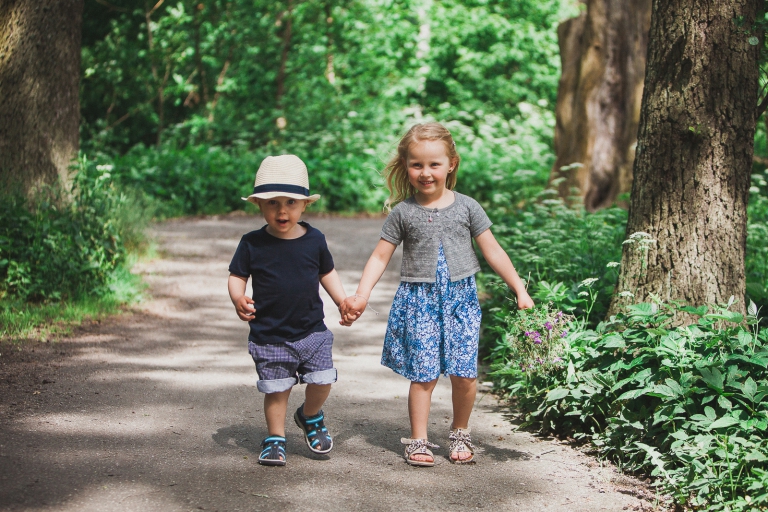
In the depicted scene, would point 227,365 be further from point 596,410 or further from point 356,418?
point 596,410

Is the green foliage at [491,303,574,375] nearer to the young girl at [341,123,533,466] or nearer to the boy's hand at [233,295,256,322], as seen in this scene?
the young girl at [341,123,533,466]

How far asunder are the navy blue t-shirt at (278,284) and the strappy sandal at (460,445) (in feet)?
3.19

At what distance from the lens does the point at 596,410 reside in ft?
14.4

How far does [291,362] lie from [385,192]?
39.7 ft

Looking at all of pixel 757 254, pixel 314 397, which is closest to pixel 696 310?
pixel 314 397

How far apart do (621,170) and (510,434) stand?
6.29m

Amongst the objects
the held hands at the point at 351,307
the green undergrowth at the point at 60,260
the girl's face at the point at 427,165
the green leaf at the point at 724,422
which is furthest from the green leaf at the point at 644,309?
the green undergrowth at the point at 60,260

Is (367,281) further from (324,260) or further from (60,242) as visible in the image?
(60,242)

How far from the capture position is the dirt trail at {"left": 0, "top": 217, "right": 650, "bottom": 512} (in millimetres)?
3605

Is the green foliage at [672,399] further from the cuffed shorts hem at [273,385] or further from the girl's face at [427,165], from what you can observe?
the cuffed shorts hem at [273,385]

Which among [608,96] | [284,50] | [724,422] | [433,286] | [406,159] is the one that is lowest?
[724,422]

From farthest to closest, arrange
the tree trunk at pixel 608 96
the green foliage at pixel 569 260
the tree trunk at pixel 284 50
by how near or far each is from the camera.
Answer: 1. the tree trunk at pixel 284 50
2. the tree trunk at pixel 608 96
3. the green foliage at pixel 569 260

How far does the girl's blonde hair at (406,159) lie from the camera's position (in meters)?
4.20

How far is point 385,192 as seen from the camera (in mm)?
15984
